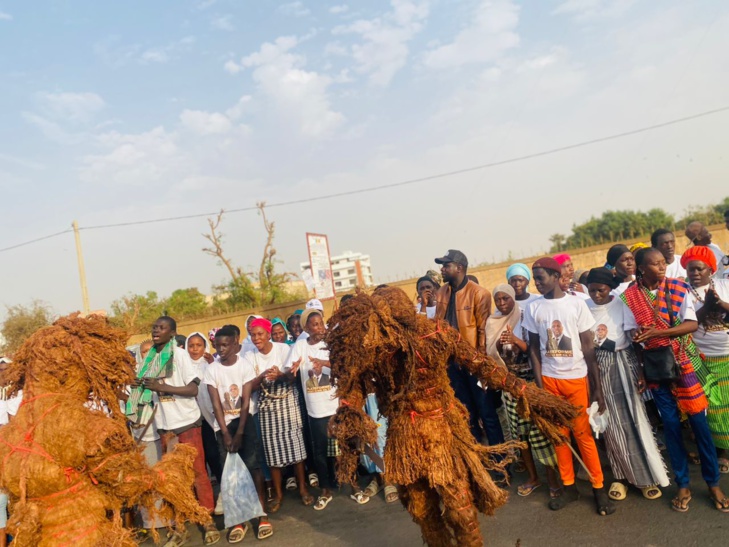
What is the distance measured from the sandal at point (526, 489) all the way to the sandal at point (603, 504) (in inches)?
28.9

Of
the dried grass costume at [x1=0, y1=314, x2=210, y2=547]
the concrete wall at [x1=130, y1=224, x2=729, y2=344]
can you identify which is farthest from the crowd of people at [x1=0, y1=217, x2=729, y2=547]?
the concrete wall at [x1=130, y1=224, x2=729, y2=344]

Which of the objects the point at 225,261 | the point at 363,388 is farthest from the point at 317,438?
the point at 225,261

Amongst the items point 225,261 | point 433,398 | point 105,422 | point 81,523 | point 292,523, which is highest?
point 225,261

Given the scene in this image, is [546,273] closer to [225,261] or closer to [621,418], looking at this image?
[621,418]

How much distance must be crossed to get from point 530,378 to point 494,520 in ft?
4.48

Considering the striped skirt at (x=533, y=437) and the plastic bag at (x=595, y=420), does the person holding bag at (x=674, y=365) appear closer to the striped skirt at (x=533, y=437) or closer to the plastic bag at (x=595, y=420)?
the plastic bag at (x=595, y=420)

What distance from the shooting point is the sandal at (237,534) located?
16.6 ft

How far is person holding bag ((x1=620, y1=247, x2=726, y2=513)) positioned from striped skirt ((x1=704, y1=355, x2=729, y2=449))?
0.21 metres

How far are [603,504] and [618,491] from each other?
0.32 m

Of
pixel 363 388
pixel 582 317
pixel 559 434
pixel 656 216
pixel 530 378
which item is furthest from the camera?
pixel 656 216

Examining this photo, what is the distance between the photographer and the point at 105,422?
10.4 ft

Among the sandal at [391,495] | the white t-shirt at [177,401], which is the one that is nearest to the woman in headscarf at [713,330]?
the sandal at [391,495]

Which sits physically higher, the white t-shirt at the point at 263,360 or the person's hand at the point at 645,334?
the white t-shirt at the point at 263,360

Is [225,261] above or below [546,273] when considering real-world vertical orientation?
above
